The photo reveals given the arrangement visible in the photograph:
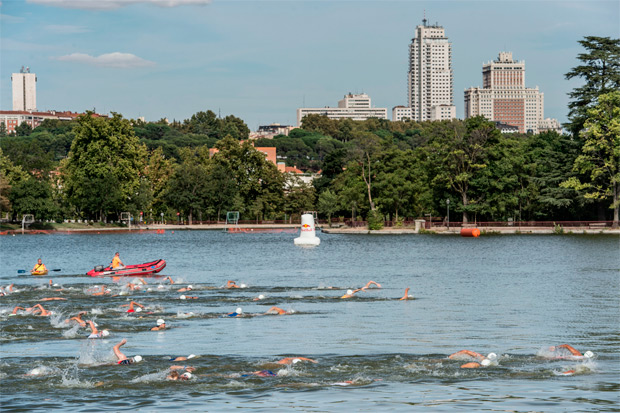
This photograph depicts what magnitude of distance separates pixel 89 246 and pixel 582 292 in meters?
60.1

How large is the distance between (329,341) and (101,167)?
108 metres

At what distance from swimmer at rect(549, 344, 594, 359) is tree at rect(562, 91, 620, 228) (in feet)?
259

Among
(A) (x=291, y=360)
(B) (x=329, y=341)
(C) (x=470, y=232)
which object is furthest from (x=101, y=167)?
(A) (x=291, y=360)

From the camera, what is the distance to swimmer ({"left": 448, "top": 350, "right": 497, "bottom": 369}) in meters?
21.6

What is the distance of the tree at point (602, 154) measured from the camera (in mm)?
98750

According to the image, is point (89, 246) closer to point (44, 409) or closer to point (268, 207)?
point (268, 207)

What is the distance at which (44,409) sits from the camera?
1756 cm

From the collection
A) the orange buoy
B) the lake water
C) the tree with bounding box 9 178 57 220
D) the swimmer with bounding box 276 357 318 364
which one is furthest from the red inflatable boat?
the tree with bounding box 9 178 57 220

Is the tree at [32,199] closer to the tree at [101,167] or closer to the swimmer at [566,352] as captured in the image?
the tree at [101,167]

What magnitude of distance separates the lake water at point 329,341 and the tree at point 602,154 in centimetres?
4763

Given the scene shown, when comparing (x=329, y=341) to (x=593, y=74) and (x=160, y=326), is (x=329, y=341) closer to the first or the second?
(x=160, y=326)

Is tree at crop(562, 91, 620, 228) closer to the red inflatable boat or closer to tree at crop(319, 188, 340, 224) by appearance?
tree at crop(319, 188, 340, 224)

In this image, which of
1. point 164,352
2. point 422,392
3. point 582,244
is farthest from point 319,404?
point 582,244

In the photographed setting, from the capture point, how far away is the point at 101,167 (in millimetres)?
129000
